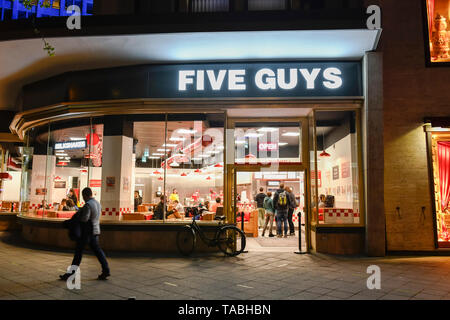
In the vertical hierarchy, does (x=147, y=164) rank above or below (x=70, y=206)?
above

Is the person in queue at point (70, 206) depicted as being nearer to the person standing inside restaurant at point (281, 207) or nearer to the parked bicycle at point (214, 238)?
the parked bicycle at point (214, 238)

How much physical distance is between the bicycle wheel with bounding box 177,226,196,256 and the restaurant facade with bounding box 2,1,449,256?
1.20 feet

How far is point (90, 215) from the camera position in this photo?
21.0 feet

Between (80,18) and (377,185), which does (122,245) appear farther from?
(377,185)

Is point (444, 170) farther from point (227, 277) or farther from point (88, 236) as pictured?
point (88, 236)

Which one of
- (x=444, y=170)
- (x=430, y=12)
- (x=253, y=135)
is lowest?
(x=444, y=170)

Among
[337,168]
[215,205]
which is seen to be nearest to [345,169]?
[337,168]

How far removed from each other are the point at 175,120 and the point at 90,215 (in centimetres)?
417

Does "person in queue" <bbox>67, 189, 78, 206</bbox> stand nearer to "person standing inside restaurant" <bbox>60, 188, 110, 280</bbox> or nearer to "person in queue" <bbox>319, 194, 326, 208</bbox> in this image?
"person standing inside restaurant" <bbox>60, 188, 110, 280</bbox>

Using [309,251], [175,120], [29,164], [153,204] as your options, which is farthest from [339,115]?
[29,164]

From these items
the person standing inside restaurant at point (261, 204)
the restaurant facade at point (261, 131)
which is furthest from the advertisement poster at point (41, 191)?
the person standing inside restaurant at point (261, 204)

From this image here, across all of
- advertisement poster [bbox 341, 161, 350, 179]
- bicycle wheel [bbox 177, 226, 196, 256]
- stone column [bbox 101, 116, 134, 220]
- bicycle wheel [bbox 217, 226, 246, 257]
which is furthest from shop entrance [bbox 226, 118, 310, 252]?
stone column [bbox 101, 116, 134, 220]

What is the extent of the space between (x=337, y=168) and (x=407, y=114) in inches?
89.5

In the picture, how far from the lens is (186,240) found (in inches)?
348
